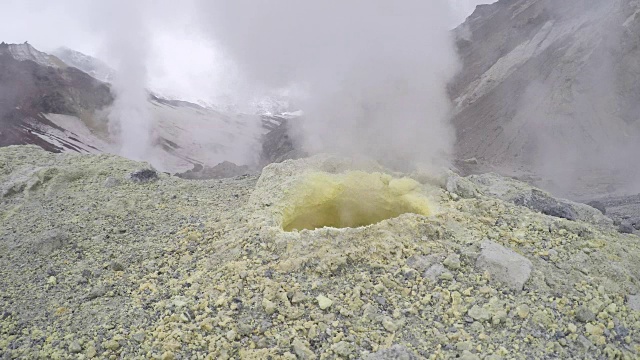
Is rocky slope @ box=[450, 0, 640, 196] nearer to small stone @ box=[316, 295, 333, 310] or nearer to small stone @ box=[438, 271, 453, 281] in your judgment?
small stone @ box=[438, 271, 453, 281]

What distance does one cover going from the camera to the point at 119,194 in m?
5.65

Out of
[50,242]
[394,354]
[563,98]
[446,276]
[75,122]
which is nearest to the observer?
[394,354]

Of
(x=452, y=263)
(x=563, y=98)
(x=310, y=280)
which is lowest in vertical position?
(x=310, y=280)

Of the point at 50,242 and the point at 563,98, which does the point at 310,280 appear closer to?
the point at 50,242

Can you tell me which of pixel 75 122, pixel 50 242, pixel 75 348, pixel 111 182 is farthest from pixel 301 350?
pixel 75 122

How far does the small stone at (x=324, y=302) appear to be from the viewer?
127 inches

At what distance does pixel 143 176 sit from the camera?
6.12 m

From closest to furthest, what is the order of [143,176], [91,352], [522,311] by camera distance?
[91,352], [522,311], [143,176]

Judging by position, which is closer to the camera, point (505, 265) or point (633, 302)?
point (633, 302)

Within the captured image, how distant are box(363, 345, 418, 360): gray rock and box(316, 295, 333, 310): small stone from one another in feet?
1.63

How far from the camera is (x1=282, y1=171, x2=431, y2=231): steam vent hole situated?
205 inches

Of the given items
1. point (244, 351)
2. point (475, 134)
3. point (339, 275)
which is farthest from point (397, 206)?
point (475, 134)

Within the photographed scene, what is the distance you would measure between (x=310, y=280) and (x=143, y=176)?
3651mm

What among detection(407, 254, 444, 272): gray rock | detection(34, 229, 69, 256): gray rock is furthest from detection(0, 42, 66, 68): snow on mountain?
detection(407, 254, 444, 272): gray rock
